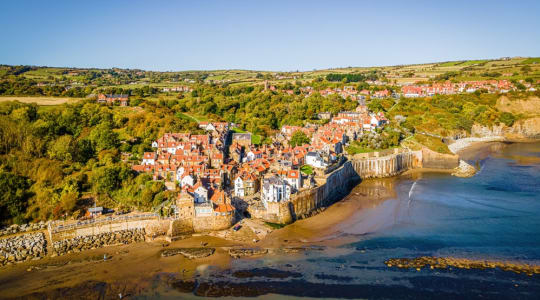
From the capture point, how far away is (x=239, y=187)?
32062 mm

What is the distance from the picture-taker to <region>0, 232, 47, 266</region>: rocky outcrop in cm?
2345

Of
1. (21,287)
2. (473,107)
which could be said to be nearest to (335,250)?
(21,287)

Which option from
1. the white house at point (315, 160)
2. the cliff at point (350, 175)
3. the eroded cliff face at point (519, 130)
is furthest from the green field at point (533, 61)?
the white house at point (315, 160)

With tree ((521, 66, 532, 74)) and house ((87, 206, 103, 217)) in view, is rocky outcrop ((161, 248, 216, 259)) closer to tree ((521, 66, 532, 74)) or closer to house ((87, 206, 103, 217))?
house ((87, 206, 103, 217))

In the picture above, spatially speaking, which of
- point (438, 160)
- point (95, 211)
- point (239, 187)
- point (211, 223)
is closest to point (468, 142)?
point (438, 160)

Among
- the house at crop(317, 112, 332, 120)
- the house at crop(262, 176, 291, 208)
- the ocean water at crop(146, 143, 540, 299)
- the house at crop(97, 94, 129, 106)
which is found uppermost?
the house at crop(97, 94, 129, 106)

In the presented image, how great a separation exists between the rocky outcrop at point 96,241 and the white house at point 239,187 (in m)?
8.76

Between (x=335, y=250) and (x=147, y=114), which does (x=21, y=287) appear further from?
(x=147, y=114)

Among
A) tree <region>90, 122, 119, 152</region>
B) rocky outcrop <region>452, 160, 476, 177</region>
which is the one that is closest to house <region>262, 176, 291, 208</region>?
tree <region>90, 122, 119, 152</region>

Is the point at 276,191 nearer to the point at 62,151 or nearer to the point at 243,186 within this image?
the point at 243,186

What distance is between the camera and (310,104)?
6544cm

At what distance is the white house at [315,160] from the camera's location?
37659 millimetres

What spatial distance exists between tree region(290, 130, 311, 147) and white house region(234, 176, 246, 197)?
1797 cm

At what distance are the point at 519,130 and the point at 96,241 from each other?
77.1m
